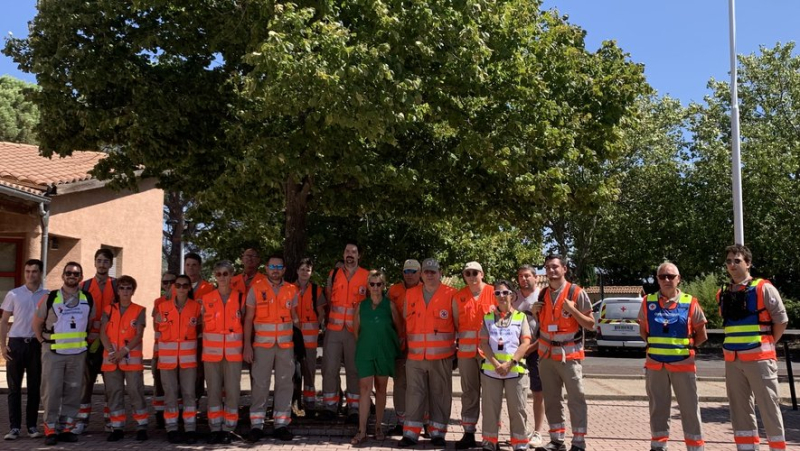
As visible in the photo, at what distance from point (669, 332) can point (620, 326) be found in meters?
14.8

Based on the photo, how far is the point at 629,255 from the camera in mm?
33875

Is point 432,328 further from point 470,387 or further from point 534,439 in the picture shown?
point 534,439

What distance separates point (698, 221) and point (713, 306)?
211 inches

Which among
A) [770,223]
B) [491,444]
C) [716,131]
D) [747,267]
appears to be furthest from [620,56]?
[716,131]

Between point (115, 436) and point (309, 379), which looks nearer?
point (115, 436)

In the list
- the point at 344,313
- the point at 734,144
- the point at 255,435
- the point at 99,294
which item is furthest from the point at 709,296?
the point at 99,294

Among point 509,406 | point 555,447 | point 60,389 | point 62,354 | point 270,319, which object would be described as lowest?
point 555,447

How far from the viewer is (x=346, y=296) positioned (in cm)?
901

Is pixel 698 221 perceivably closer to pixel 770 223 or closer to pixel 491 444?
pixel 770 223

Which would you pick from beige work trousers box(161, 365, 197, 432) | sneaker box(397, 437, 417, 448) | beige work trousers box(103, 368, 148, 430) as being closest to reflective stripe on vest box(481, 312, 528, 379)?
sneaker box(397, 437, 417, 448)

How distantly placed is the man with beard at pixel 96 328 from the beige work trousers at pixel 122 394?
323 millimetres

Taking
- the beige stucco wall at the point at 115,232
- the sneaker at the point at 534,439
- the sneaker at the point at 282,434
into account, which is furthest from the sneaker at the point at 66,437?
the beige stucco wall at the point at 115,232

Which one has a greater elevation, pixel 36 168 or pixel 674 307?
pixel 36 168

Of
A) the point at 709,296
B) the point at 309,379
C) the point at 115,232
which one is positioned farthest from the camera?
the point at 709,296
